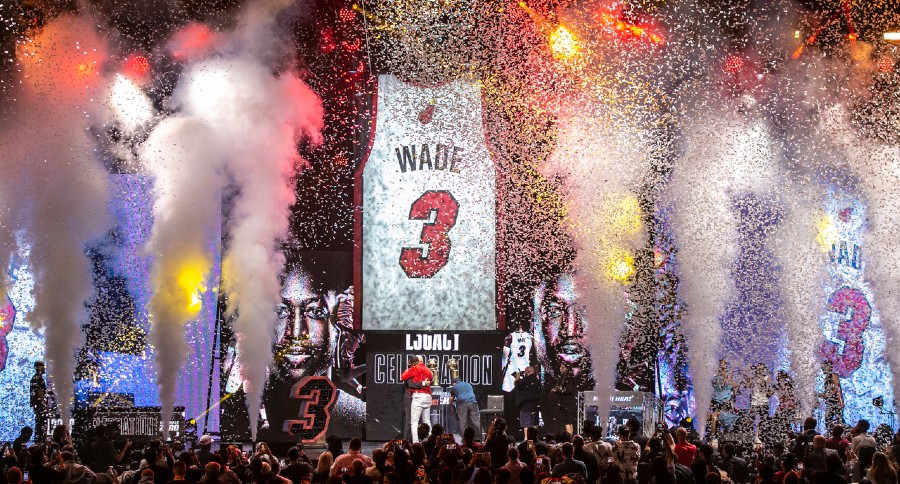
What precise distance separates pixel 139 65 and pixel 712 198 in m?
11.6

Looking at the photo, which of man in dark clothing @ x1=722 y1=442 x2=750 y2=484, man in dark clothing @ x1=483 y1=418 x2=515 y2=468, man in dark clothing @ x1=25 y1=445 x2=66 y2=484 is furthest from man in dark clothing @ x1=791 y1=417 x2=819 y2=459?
man in dark clothing @ x1=25 y1=445 x2=66 y2=484

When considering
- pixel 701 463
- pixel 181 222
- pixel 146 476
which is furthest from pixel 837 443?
pixel 181 222

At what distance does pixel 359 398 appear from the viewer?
60.1 ft

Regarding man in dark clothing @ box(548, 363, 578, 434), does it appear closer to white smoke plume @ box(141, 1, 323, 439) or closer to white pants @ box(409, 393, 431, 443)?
white pants @ box(409, 393, 431, 443)

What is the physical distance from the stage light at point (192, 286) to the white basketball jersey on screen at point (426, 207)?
3241 millimetres

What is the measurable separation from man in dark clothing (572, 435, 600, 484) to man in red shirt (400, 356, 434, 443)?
22.7 ft

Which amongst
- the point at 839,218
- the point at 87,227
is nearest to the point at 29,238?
the point at 87,227

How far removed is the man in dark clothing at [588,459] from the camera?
872 centimetres

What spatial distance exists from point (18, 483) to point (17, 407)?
A: 12972mm

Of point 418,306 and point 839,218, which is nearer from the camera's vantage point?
point 418,306

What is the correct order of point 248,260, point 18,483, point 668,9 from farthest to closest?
point 668,9
point 248,260
point 18,483

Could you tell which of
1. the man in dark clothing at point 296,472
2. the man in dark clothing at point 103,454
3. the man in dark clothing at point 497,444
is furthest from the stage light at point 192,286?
the man in dark clothing at point 296,472

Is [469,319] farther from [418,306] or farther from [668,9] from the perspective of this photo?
[668,9]

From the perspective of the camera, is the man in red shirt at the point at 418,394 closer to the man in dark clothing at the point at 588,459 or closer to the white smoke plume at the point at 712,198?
the white smoke plume at the point at 712,198
